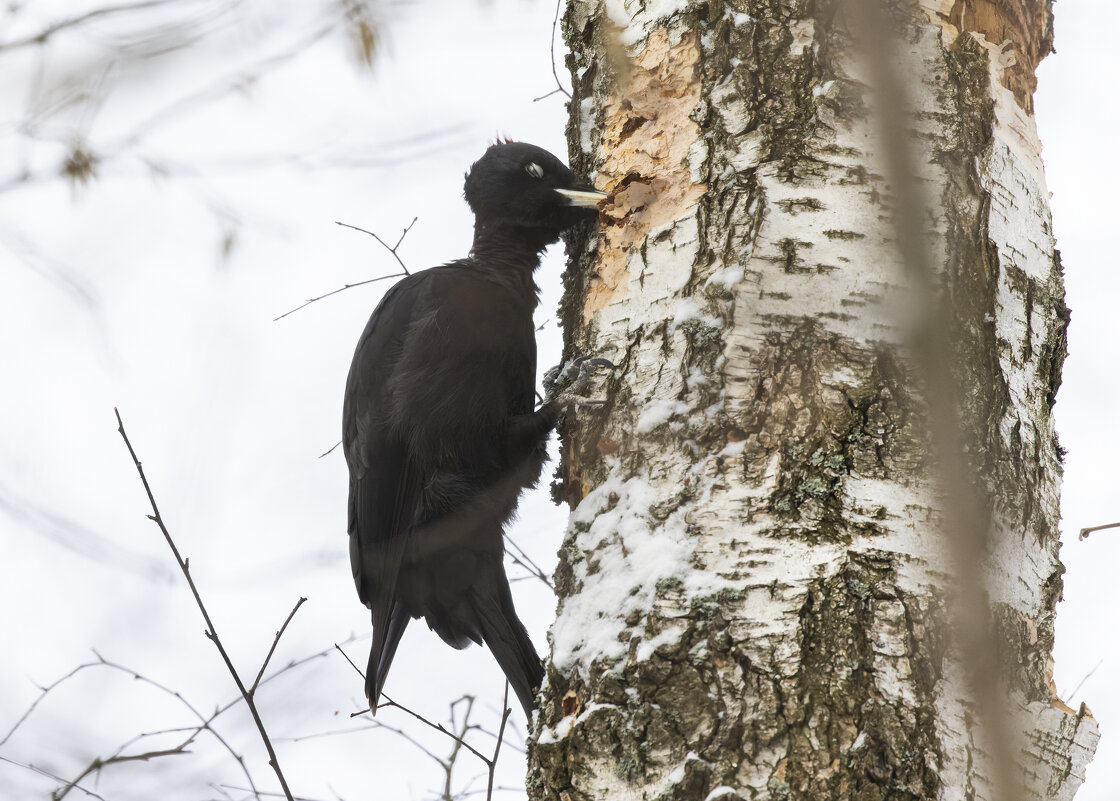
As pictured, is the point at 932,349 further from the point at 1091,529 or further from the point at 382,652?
the point at 382,652

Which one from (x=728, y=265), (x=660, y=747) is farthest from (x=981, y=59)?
(x=660, y=747)

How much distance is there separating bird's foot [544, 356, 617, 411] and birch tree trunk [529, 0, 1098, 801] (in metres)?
0.03

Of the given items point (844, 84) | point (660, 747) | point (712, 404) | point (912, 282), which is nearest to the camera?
point (912, 282)

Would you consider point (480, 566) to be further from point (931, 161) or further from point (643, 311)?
point (931, 161)

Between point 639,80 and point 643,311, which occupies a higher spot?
point 639,80

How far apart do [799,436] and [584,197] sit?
102 cm

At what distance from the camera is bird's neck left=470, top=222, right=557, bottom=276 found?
314 cm

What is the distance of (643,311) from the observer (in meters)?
2.03

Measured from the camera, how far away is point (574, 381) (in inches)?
86.3

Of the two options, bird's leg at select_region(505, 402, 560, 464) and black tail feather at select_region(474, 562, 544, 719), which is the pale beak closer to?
bird's leg at select_region(505, 402, 560, 464)

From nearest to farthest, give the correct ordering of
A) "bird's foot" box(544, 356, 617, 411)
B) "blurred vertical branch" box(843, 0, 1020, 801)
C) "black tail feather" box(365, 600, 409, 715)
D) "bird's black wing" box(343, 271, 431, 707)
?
1. "blurred vertical branch" box(843, 0, 1020, 801)
2. "bird's foot" box(544, 356, 617, 411)
3. "black tail feather" box(365, 600, 409, 715)
4. "bird's black wing" box(343, 271, 431, 707)

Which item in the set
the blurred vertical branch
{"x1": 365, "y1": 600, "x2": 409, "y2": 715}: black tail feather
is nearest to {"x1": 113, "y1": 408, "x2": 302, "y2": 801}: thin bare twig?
{"x1": 365, "y1": 600, "x2": 409, "y2": 715}: black tail feather

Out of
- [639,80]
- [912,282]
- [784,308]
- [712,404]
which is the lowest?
[912,282]

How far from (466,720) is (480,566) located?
490 mm
